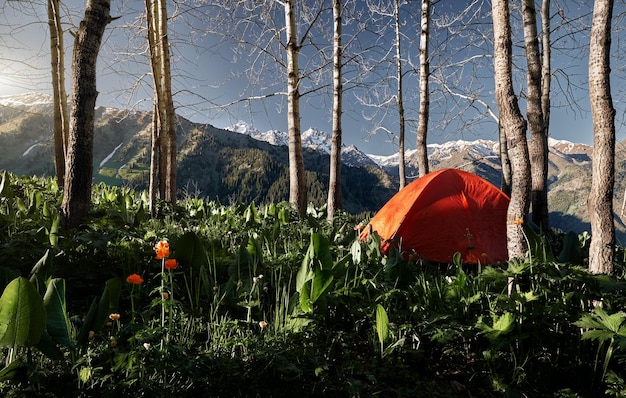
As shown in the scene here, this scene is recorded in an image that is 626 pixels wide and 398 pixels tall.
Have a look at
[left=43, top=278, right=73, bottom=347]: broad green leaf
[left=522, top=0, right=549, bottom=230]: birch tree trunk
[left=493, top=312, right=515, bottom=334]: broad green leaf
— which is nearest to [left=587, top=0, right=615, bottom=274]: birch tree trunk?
[left=493, top=312, right=515, bottom=334]: broad green leaf

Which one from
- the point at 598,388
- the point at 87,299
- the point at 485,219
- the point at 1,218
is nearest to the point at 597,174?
the point at 598,388

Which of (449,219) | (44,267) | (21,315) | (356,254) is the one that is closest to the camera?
(21,315)

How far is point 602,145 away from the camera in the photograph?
3018mm

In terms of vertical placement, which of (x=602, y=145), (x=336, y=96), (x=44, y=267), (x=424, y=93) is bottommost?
(x=44, y=267)

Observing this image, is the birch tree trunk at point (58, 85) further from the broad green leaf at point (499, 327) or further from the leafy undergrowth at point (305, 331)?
the broad green leaf at point (499, 327)

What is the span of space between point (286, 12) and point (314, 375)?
28.8 feet

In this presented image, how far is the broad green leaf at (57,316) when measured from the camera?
1.77 metres

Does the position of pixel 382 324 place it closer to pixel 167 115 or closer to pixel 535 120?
pixel 535 120

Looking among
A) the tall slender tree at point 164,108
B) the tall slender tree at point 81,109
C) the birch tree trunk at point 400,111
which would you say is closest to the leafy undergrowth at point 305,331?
the tall slender tree at point 81,109

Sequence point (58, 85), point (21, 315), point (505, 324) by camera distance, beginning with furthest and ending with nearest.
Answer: point (58, 85), point (505, 324), point (21, 315)

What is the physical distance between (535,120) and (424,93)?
480 cm

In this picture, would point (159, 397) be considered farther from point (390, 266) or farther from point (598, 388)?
point (598, 388)

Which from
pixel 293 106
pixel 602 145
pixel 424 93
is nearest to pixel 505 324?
pixel 602 145

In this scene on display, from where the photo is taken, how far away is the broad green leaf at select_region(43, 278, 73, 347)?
5.82 ft
